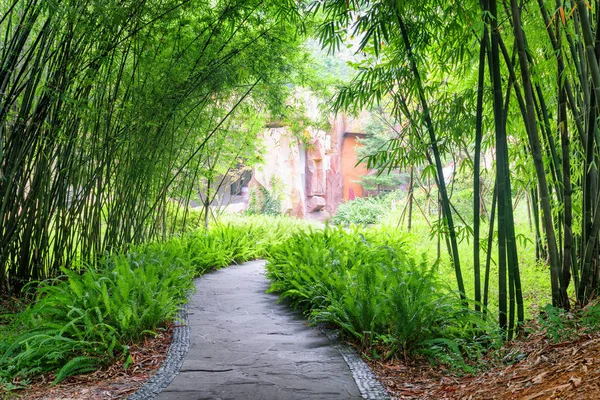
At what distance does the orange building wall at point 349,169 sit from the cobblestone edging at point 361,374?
15.7 metres

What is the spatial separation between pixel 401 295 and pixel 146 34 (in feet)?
9.45

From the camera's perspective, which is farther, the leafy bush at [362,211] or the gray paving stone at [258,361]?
the leafy bush at [362,211]

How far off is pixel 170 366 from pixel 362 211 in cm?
1310

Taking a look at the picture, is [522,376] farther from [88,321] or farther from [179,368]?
[88,321]

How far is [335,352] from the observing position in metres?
3.19

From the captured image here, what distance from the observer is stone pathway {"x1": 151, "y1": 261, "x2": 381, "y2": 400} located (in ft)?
8.39

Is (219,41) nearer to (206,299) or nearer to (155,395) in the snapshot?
(206,299)

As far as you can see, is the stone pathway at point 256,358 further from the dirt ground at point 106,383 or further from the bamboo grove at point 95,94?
the bamboo grove at point 95,94

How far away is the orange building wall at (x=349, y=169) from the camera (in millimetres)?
19062

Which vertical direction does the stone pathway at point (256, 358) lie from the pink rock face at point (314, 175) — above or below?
below

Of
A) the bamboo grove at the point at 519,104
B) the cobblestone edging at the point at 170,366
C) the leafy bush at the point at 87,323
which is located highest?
the bamboo grove at the point at 519,104

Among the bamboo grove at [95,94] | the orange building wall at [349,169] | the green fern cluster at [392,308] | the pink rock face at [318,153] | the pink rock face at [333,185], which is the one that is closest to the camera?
the green fern cluster at [392,308]

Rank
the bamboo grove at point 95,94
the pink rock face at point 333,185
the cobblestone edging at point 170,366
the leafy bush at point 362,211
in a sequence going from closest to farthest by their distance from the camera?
1. the cobblestone edging at point 170,366
2. the bamboo grove at point 95,94
3. the leafy bush at point 362,211
4. the pink rock face at point 333,185

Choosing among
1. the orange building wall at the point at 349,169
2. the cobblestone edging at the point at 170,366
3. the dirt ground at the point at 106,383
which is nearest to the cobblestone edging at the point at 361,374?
the cobblestone edging at the point at 170,366
